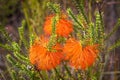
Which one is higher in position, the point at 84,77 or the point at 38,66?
the point at 38,66

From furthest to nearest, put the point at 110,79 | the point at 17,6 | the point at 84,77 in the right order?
the point at 17,6 → the point at 110,79 → the point at 84,77

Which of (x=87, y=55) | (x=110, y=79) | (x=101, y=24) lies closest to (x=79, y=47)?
(x=87, y=55)

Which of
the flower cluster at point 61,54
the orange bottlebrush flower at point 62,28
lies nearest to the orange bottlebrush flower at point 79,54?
the flower cluster at point 61,54

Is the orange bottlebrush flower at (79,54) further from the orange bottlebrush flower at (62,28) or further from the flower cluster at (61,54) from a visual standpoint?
Result: the orange bottlebrush flower at (62,28)

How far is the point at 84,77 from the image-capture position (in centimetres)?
200

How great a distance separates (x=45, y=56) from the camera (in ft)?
5.43

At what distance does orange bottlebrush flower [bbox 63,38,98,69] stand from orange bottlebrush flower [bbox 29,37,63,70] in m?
0.05

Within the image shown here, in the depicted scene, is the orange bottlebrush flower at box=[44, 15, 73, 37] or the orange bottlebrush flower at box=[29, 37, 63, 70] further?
the orange bottlebrush flower at box=[44, 15, 73, 37]

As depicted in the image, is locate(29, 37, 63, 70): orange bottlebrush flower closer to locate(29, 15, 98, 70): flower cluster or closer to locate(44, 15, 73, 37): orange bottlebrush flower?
→ locate(29, 15, 98, 70): flower cluster

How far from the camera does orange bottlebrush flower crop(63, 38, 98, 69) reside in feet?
5.43

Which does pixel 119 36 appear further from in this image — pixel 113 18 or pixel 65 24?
pixel 65 24

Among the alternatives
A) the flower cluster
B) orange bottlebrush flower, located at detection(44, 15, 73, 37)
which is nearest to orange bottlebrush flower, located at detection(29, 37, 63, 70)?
the flower cluster

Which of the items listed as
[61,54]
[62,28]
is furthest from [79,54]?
[62,28]

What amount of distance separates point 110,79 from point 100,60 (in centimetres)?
132
